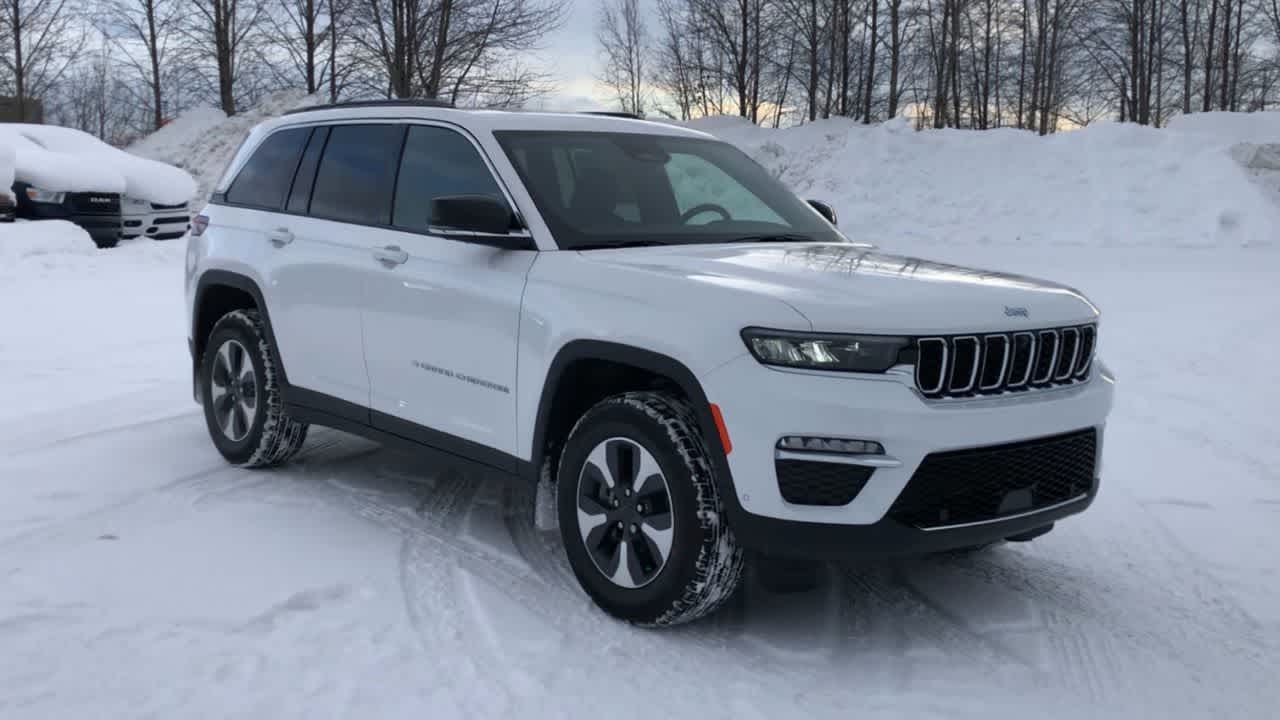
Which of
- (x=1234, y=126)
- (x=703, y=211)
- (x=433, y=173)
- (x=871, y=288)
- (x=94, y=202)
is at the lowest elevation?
(x=871, y=288)

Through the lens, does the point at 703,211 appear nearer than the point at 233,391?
Yes

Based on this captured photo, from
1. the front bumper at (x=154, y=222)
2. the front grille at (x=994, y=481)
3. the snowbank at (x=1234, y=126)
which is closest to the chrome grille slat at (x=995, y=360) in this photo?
the front grille at (x=994, y=481)

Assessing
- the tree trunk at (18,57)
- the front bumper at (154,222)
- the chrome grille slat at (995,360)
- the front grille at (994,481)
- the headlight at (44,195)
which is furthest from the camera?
the tree trunk at (18,57)

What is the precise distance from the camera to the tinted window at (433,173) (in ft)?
15.2

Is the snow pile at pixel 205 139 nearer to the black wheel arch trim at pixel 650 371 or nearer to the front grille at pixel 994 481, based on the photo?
the black wheel arch trim at pixel 650 371

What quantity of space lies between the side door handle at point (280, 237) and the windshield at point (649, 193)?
146cm

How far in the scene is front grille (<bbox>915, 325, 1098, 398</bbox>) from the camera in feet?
11.3

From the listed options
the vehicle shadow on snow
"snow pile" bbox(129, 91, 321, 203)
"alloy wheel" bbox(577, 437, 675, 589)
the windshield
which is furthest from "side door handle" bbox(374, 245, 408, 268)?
"snow pile" bbox(129, 91, 321, 203)

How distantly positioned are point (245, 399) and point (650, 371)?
300 centimetres

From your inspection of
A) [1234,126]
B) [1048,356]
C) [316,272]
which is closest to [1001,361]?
[1048,356]

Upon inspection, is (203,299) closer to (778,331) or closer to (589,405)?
(589,405)

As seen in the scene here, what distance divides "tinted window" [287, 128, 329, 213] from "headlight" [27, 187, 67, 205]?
1149 cm

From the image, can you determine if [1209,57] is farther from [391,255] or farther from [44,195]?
[391,255]

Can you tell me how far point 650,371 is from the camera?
3799 mm
